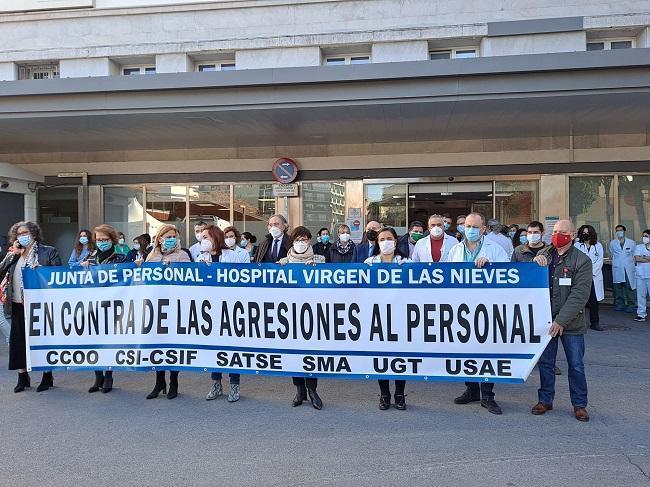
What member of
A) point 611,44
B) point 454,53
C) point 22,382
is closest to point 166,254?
point 22,382

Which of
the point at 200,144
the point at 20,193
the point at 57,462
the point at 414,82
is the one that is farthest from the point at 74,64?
the point at 57,462

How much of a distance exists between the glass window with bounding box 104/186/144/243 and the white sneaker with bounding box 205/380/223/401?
33.0 ft

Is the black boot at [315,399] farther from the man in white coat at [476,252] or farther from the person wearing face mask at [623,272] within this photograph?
the person wearing face mask at [623,272]

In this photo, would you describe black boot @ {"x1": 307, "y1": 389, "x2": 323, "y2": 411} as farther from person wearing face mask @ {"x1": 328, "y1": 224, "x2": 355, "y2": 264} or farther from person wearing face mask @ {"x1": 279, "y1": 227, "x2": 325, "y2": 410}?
person wearing face mask @ {"x1": 328, "y1": 224, "x2": 355, "y2": 264}

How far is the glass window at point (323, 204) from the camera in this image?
43.7 feet

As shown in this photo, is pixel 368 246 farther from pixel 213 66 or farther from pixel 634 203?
pixel 213 66

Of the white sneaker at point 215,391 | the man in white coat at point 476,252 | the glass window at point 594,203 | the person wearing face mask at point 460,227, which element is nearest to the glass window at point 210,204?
the person wearing face mask at point 460,227

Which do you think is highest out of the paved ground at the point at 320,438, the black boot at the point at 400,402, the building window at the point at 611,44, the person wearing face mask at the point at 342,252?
the building window at the point at 611,44

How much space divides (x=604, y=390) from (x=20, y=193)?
1397 cm

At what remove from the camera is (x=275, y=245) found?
257 inches

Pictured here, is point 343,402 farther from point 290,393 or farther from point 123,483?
point 123,483

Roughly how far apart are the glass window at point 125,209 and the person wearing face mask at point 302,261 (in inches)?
406

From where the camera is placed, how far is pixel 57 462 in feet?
12.6

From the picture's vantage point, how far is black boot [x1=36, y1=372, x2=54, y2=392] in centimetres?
567
